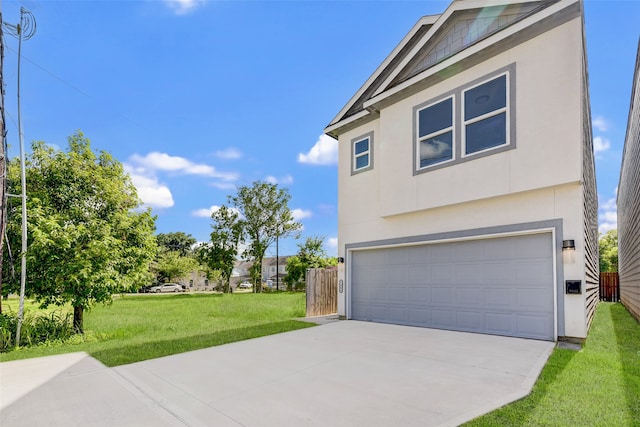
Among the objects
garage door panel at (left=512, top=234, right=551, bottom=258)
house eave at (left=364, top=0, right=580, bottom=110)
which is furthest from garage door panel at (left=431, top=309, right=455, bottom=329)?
house eave at (left=364, top=0, right=580, bottom=110)

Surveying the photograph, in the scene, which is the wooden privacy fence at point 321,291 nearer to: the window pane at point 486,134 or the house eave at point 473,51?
the house eave at point 473,51

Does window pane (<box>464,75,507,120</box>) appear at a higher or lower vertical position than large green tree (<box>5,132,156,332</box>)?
higher

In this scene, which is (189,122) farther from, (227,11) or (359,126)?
(359,126)

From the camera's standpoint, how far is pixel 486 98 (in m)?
7.20

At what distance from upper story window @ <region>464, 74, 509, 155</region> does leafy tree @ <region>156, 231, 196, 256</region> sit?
51457mm

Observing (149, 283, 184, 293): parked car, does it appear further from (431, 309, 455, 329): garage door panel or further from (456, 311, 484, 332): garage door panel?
(456, 311, 484, 332): garage door panel

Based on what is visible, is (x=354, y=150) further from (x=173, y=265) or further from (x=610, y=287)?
(x=173, y=265)

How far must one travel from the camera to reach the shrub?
6500mm

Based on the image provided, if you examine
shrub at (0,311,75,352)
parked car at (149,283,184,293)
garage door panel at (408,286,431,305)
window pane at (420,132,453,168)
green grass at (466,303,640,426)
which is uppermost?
window pane at (420,132,453,168)

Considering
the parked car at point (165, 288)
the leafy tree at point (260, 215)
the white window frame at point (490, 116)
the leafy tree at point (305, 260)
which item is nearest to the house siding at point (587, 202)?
the white window frame at point (490, 116)

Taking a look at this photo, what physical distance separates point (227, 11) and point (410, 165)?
6.19 metres

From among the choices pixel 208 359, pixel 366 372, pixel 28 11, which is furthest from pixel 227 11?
pixel 366 372

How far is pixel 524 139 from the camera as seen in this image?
6527 mm

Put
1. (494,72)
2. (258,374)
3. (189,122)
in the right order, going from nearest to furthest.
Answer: (258,374), (494,72), (189,122)
